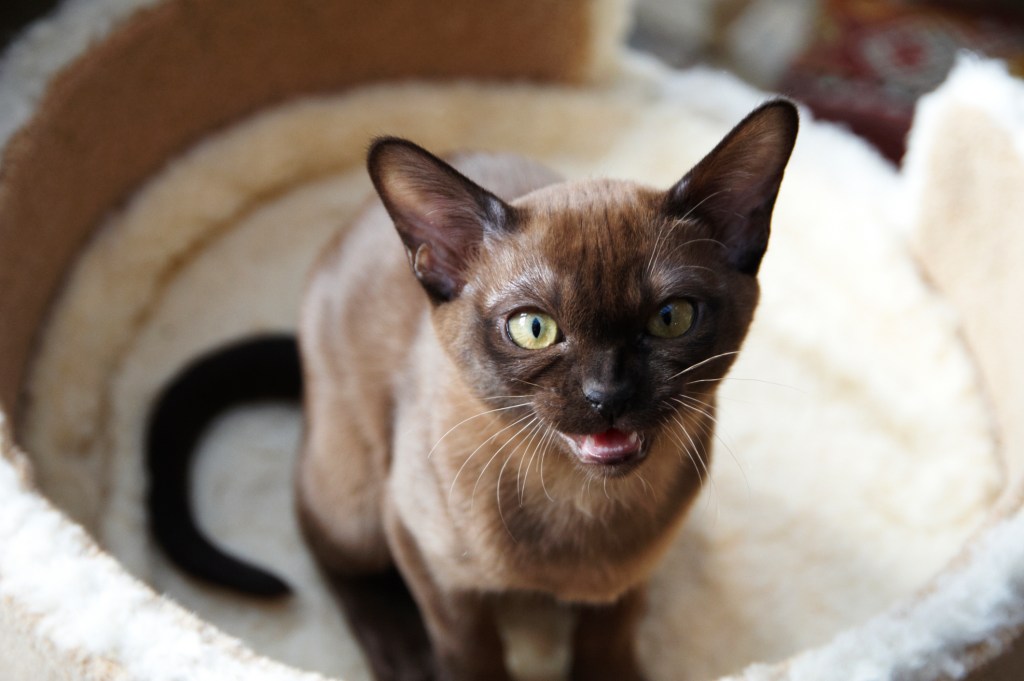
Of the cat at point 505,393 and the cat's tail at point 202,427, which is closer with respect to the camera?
the cat at point 505,393

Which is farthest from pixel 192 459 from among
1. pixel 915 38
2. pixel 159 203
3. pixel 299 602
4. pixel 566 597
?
pixel 915 38

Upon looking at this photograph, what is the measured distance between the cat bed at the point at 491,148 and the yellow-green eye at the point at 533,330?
1.50ft

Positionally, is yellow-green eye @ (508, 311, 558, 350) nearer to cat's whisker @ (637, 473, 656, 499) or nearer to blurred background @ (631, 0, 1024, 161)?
cat's whisker @ (637, 473, 656, 499)

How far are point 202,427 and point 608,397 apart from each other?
884mm

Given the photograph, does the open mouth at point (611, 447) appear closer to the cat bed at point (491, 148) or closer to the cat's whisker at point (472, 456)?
the cat's whisker at point (472, 456)

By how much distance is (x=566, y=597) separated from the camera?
1.08m

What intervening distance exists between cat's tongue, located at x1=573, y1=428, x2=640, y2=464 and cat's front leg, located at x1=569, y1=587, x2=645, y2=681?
0.35 metres

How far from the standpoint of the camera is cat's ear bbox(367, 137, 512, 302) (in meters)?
0.87

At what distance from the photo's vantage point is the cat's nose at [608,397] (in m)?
0.81

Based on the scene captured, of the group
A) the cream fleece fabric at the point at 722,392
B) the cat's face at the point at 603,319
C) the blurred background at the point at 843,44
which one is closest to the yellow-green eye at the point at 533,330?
the cat's face at the point at 603,319

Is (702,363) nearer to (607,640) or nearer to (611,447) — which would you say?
(611,447)

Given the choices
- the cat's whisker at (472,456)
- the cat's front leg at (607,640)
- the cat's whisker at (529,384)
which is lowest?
the cat's front leg at (607,640)

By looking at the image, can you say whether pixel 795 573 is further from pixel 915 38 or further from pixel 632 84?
pixel 915 38

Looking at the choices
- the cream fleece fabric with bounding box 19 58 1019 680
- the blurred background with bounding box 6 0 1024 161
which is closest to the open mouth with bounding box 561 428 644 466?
the cream fleece fabric with bounding box 19 58 1019 680
